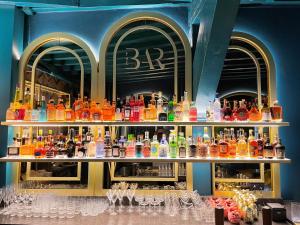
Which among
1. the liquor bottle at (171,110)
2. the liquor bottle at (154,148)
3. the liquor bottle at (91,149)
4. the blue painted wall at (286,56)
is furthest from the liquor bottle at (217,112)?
the liquor bottle at (91,149)

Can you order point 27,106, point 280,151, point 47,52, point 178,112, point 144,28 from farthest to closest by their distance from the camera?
point 47,52, point 144,28, point 27,106, point 178,112, point 280,151

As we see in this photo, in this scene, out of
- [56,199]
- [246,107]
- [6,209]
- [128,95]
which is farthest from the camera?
[128,95]

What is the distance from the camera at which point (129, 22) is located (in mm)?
2873

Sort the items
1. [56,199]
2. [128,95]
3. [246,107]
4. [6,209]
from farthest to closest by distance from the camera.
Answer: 1. [128,95]
2. [246,107]
3. [56,199]
4. [6,209]

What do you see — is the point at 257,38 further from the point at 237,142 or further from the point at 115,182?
the point at 115,182

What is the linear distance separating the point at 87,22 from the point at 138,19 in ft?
1.91

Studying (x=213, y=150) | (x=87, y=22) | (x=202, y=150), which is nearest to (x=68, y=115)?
(x=87, y=22)

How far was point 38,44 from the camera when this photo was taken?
9.59 ft

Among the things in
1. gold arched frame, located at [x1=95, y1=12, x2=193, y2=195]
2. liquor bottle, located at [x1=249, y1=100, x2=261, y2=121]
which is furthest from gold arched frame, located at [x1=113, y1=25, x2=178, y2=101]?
liquor bottle, located at [x1=249, y1=100, x2=261, y2=121]

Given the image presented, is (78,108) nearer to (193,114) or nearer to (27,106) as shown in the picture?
(27,106)

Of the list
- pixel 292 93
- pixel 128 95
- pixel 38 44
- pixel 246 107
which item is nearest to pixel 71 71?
pixel 38 44

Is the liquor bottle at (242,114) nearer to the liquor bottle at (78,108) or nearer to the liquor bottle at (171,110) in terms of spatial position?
the liquor bottle at (171,110)

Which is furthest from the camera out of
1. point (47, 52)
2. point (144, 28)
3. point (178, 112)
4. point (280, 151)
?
point (47, 52)

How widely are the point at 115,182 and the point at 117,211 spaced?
479 millimetres
